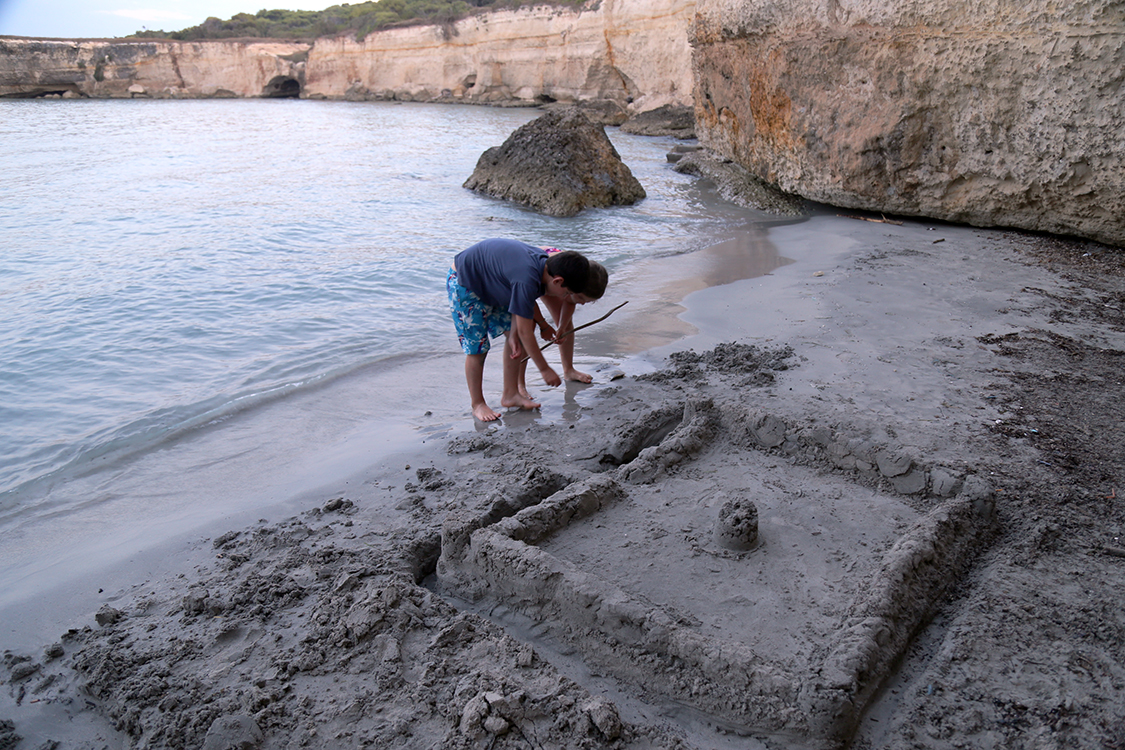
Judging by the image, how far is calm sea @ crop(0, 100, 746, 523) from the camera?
4.53 metres

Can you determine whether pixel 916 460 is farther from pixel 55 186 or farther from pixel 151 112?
pixel 151 112

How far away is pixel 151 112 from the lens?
29406 mm

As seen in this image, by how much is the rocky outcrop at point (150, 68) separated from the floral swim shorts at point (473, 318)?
4469 centimetres

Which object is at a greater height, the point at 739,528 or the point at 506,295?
the point at 506,295

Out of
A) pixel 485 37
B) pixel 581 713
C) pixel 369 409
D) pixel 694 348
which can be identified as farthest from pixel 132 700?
pixel 485 37

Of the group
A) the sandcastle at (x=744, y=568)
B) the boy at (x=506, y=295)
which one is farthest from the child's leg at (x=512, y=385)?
the sandcastle at (x=744, y=568)

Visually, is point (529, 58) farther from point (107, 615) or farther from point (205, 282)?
point (107, 615)

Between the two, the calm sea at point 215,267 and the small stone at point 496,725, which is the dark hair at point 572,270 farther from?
the small stone at point 496,725

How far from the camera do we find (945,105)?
7137mm

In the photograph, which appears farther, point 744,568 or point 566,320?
point 566,320

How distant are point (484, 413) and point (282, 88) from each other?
1866 inches

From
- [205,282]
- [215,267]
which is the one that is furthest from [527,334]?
[215,267]

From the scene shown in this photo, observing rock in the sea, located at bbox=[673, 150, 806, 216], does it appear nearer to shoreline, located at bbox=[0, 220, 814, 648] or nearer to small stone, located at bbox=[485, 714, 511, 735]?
shoreline, located at bbox=[0, 220, 814, 648]

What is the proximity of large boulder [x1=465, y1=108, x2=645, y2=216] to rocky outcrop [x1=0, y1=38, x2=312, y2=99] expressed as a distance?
125ft
